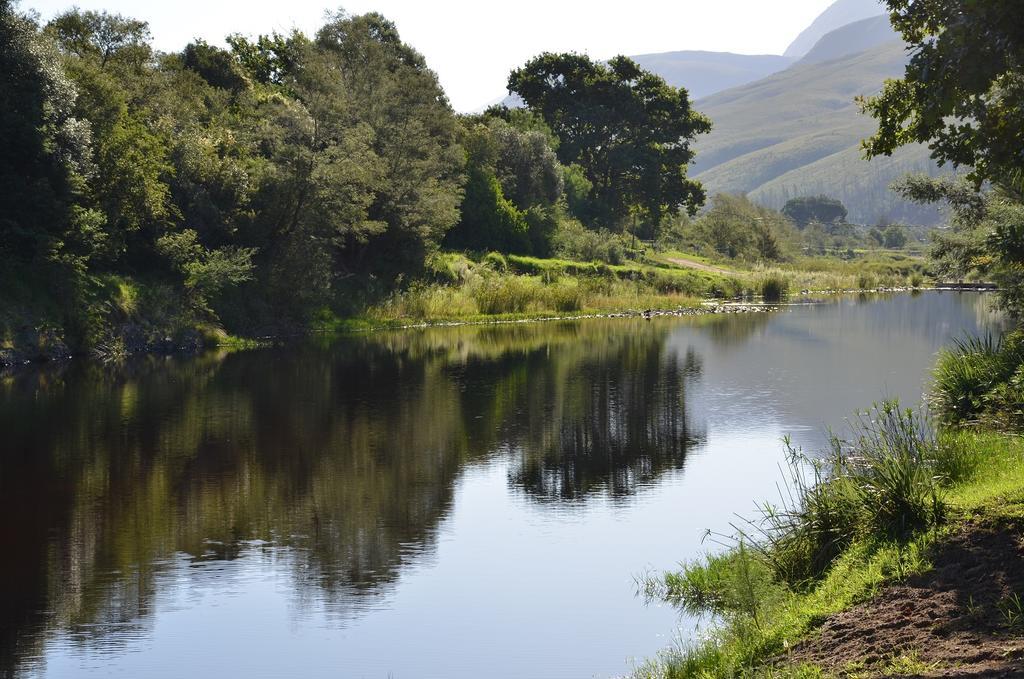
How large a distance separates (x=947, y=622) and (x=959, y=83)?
311 inches

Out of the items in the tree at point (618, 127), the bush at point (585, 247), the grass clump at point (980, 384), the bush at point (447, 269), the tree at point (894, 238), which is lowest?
the grass clump at point (980, 384)

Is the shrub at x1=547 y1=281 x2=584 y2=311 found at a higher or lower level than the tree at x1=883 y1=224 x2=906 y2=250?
lower

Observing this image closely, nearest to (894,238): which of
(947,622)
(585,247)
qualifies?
(585,247)

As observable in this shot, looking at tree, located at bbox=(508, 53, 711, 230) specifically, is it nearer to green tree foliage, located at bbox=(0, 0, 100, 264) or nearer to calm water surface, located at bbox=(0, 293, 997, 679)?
green tree foliage, located at bbox=(0, 0, 100, 264)

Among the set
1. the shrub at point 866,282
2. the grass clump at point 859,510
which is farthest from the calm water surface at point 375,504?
the shrub at point 866,282

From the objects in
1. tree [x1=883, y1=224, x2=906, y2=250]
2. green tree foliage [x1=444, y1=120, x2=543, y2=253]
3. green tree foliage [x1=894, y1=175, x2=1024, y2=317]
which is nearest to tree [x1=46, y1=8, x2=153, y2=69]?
green tree foliage [x1=444, y1=120, x2=543, y2=253]

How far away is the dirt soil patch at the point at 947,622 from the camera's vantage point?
8.63 m

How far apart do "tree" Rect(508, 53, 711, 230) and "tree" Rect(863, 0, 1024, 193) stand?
263 ft

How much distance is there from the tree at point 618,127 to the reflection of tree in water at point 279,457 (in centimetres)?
6172

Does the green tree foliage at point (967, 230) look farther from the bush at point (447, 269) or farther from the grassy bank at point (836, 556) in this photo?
the bush at point (447, 269)

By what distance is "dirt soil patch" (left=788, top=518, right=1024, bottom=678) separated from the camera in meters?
8.63

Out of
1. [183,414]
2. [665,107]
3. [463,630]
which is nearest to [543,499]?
[463,630]

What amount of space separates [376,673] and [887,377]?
84.9 ft

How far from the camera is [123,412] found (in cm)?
2755
